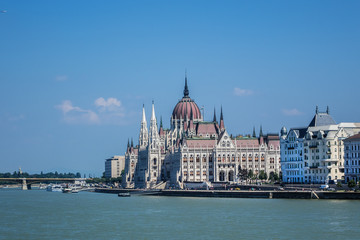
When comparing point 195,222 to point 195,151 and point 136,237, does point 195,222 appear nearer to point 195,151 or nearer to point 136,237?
point 136,237

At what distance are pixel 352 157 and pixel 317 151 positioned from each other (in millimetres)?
10805

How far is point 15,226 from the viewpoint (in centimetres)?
8700

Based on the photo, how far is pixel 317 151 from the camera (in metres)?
147

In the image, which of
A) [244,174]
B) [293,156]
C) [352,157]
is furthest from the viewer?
[244,174]

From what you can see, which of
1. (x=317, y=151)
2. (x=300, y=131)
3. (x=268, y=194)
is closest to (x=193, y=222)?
(x=268, y=194)

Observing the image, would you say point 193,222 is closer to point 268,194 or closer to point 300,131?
point 268,194

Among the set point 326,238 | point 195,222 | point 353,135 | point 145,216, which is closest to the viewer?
point 326,238

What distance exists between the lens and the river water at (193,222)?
77062mm

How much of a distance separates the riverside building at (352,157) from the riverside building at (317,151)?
13.2 ft

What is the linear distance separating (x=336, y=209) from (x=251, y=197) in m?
42.0

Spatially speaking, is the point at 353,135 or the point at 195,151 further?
the point at 195,151

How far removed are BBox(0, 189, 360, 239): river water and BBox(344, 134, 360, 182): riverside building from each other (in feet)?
66.7

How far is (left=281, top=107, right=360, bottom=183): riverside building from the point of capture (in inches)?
5620

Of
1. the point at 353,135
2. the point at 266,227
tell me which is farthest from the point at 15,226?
the point at 353,135
